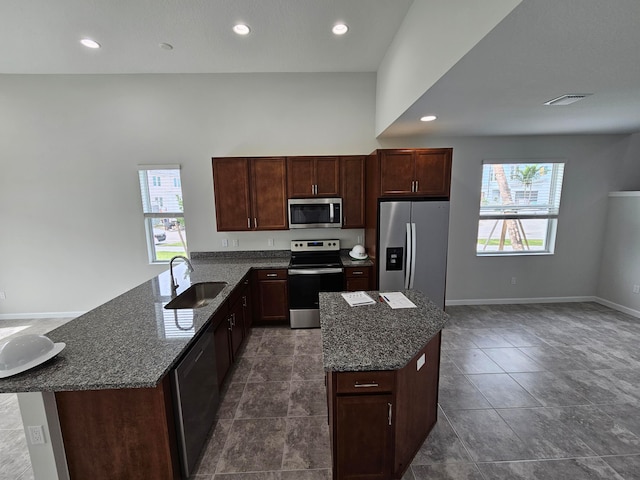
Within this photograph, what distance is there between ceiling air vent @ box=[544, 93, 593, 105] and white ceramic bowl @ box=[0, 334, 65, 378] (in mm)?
4008

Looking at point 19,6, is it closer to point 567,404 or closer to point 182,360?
point 182,360

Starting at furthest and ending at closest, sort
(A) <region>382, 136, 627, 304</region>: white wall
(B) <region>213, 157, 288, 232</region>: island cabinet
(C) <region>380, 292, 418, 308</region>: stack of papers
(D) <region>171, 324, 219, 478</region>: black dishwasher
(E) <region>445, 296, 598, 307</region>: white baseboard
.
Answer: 1. (E) <region>445, 296, 598, 307</region>: white baseboard
2. (A) <region>382, 136, 627, 304</region>: white wall
3. (B) <region>213, 157, 288, 232</region>: island cabinet
4. (C) <region>380, 292, 418, 308</region>: stack of papers
5. (D) <region>171, 324, 219, 478</region>: black dishwasher

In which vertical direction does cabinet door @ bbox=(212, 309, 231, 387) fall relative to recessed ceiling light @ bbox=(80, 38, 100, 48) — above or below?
below

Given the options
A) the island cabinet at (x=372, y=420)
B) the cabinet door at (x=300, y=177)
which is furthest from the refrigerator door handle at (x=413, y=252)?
the island cabinet at (x=372, y=420)

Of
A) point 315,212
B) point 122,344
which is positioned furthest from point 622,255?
point 122,344

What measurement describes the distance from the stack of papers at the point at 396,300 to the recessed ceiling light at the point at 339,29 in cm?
269

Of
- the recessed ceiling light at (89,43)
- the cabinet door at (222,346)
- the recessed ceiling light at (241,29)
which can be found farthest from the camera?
the recessed ceiling light at (89,43)

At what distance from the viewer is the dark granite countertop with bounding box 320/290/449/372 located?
56.5 inches

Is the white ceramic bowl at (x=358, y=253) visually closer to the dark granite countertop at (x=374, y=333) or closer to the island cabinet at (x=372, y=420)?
the dark granite countertop at (x=374, y=333)

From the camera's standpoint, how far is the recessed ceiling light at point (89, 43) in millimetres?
2891

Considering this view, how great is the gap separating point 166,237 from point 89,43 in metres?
2.44

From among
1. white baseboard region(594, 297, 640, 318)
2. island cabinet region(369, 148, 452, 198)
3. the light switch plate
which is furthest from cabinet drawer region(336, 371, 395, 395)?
white baseboard region(594, 297, 640, 318)

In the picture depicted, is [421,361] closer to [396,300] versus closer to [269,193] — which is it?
[396,300]

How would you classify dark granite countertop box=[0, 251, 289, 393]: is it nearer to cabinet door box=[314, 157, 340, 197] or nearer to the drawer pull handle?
the drawer pull handle
